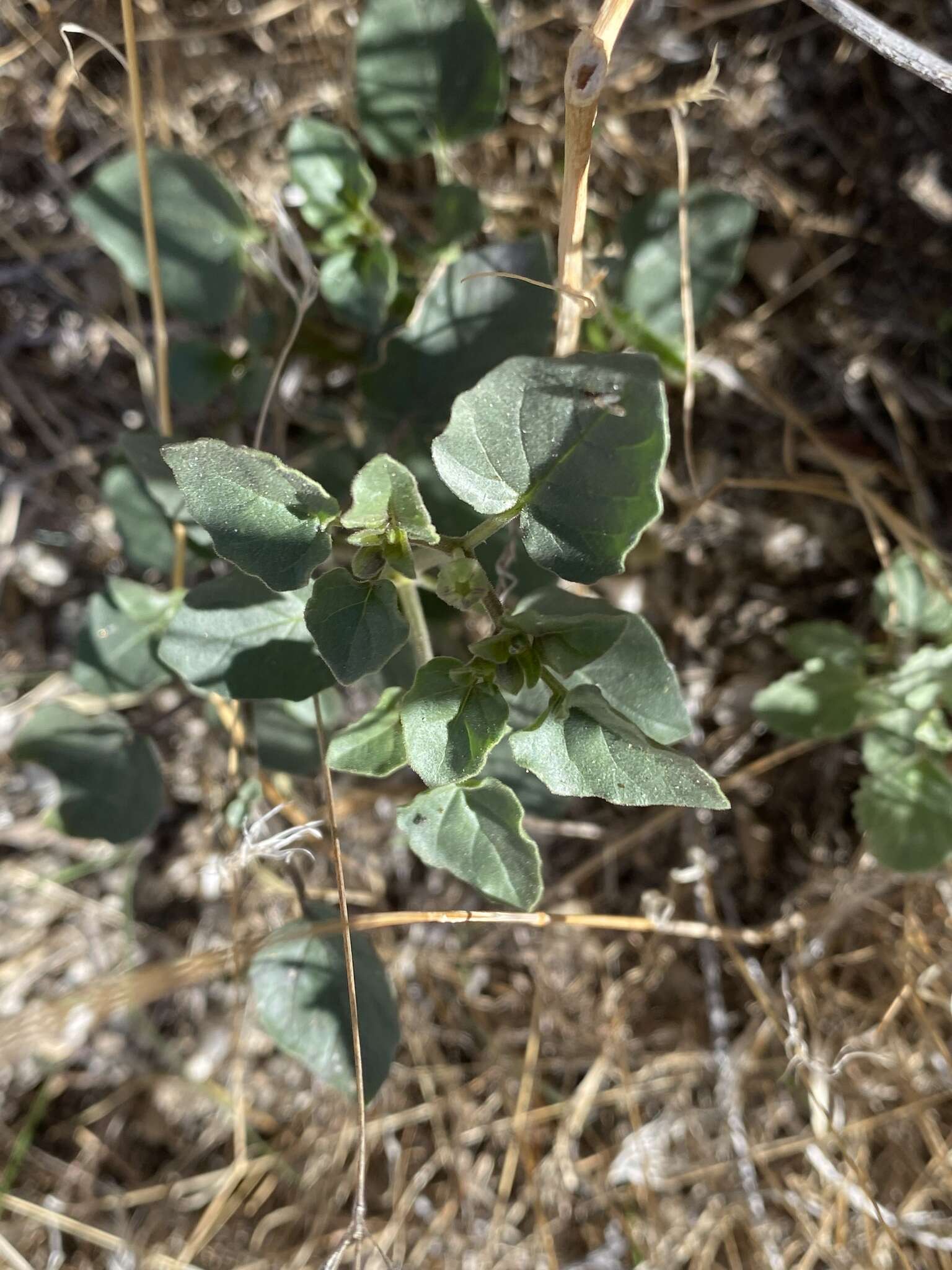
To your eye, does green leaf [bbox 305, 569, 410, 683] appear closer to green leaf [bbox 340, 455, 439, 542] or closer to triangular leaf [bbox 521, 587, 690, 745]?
green leaf [bbox 340, 455, 439, 542]

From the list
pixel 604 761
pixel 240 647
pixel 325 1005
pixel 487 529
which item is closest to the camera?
pixel 604 761

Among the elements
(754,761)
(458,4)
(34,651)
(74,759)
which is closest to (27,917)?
(34,651)

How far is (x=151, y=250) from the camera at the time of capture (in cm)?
155

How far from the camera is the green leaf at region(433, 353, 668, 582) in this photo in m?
1.08

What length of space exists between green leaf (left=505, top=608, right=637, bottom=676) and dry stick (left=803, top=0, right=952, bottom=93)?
2.24 feet

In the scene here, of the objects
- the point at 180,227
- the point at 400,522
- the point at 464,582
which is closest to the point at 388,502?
the point at 400,522

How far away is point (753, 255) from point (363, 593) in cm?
125

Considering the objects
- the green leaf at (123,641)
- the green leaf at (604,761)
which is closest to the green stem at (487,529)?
the green leaf at (604,761)

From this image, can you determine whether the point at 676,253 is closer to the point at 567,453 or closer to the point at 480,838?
the point at 567,453

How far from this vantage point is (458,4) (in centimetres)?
148

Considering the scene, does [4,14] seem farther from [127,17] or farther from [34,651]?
[34,651]

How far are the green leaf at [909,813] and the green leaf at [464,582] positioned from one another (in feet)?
3.02

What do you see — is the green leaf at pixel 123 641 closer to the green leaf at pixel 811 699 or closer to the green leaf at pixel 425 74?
the green leaf at pixel 425 74

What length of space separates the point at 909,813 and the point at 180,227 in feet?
5.13
